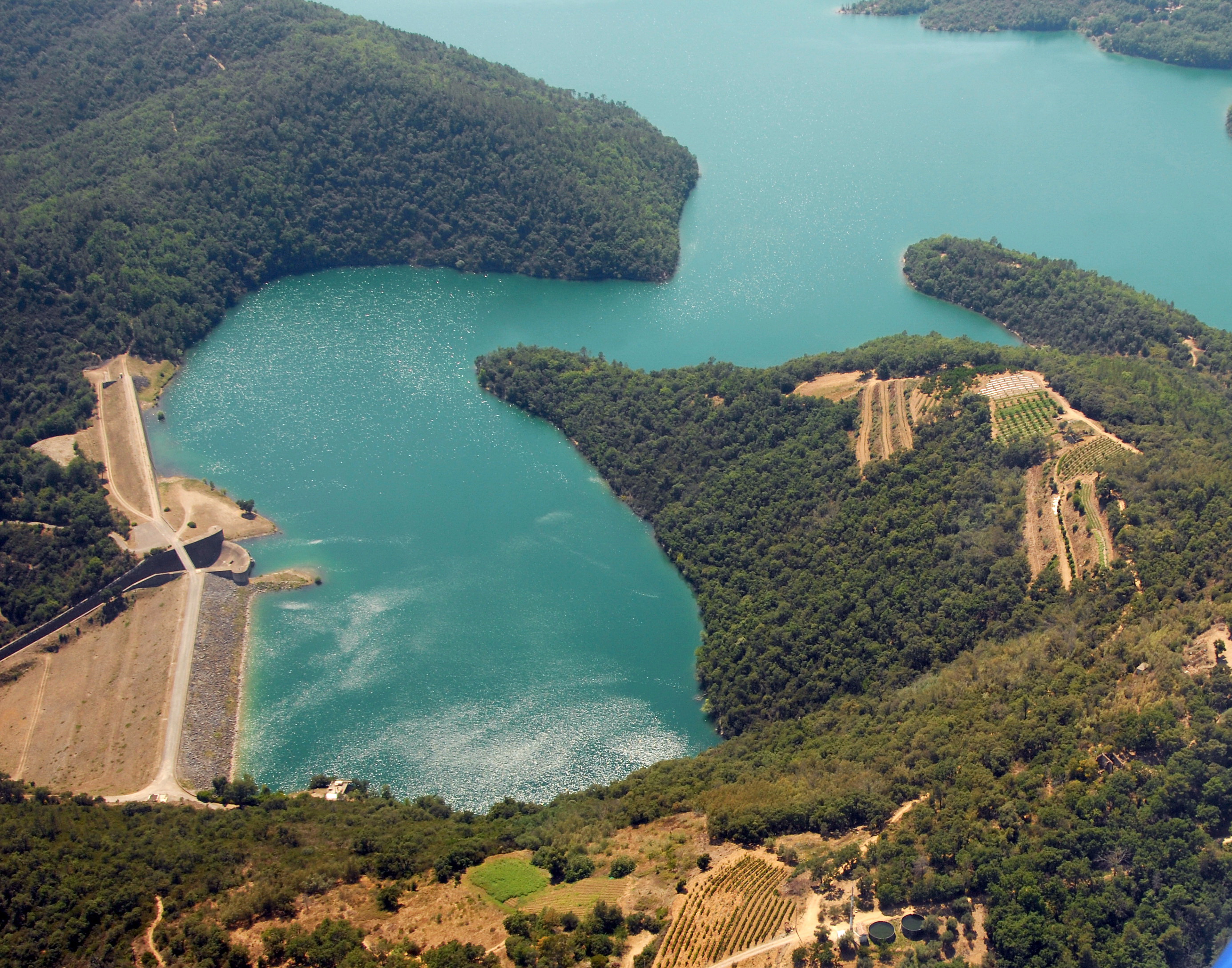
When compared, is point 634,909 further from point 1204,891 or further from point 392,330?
point 392,330

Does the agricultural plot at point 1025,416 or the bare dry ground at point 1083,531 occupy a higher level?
the agricultural plot at point 1025,416

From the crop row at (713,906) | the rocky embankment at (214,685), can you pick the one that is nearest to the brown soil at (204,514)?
the rocky embankment at (214,685)

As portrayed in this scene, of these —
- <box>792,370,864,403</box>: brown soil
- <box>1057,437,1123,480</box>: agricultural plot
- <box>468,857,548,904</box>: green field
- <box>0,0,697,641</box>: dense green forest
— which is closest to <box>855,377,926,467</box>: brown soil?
<box>792,370,864,403</box>: brown soil

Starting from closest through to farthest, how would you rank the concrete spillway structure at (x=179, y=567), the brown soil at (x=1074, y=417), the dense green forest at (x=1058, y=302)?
1. the brown soil at (x=1074, y=417)
2. the concrete spillway structure at (x=179, y=567)
3. the dense green forest at (x=1058, y=302)

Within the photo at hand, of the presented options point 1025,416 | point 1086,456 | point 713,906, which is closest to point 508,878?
point 713,906

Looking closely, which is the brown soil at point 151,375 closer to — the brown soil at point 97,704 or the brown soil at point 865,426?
the brown soil at point 97,704

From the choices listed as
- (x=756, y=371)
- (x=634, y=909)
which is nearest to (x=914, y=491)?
(x=756, y=371)

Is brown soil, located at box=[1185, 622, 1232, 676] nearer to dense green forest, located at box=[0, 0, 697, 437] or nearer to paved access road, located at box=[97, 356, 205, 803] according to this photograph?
paved access road, located at box=[97, 356, 205, 803]
